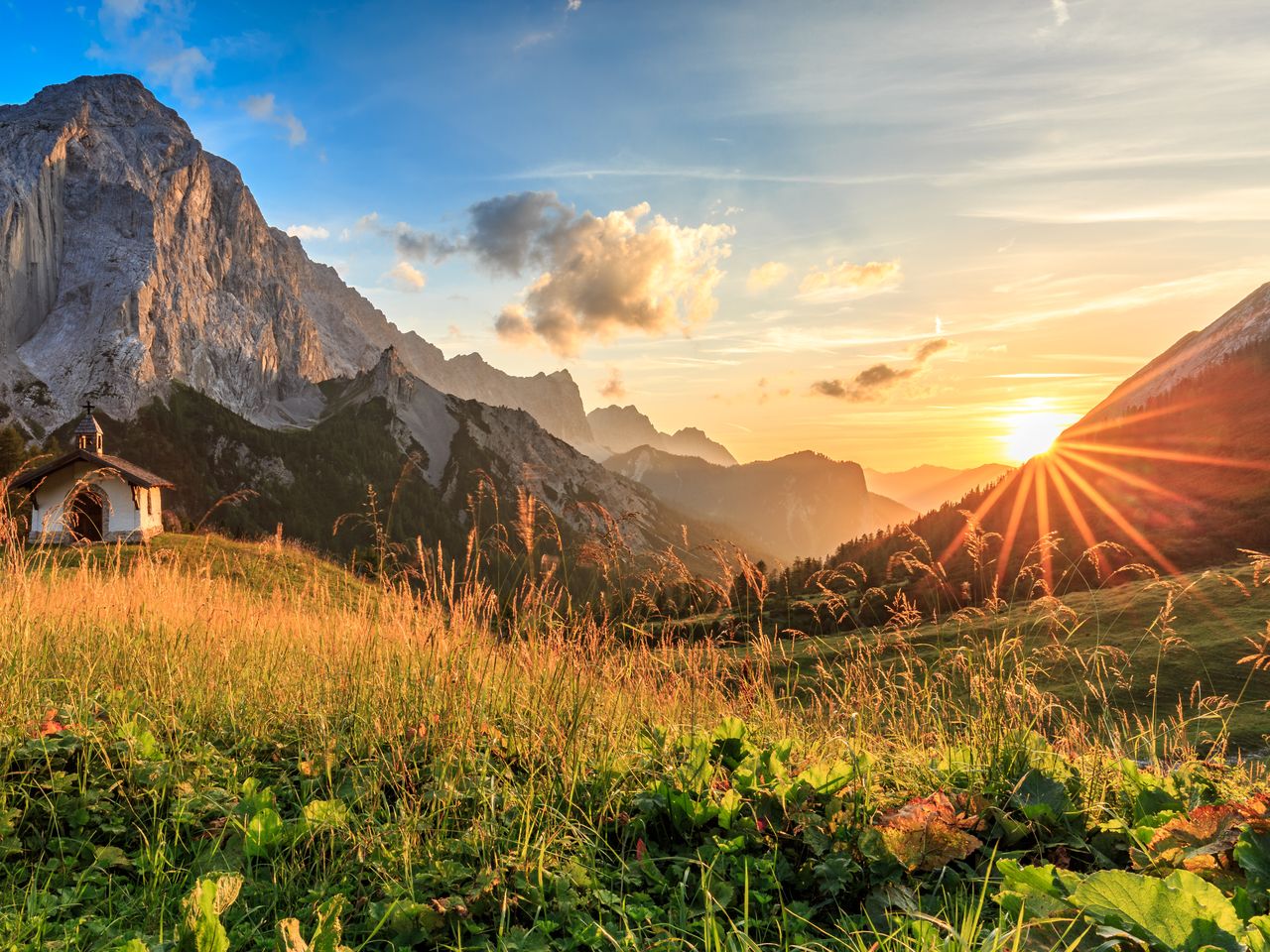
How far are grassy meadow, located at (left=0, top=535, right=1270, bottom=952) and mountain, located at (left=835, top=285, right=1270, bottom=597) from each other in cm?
2078

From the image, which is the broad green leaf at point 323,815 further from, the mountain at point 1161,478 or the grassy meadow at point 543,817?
the mountain at point 1161,478

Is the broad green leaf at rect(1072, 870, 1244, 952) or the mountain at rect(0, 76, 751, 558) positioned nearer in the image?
the broad green leaf at rect(1072, 870, 1244, 952)

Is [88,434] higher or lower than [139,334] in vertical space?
lower

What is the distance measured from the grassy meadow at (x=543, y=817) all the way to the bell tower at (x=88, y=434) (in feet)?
137

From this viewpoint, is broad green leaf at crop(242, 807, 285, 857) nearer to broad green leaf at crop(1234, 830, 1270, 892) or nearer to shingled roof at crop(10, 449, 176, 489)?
broad green leaf at crop(1234, 830, 1270, 892)

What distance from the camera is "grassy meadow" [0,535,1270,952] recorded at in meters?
2.98

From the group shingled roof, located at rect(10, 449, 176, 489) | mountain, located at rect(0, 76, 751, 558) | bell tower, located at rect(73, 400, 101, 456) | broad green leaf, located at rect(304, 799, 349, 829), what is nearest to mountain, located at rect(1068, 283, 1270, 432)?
mountain, located at rect(0, 76, 751, 558)

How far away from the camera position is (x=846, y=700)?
263 inches

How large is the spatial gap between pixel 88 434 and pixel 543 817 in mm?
47713

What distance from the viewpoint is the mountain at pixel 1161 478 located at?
109 ft

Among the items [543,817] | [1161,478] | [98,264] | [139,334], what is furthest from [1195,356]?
[98,264]

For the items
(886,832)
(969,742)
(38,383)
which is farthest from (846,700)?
(38,383)

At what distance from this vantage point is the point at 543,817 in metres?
3.94

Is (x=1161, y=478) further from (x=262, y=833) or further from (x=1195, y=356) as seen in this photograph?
(x=262, y=833)
